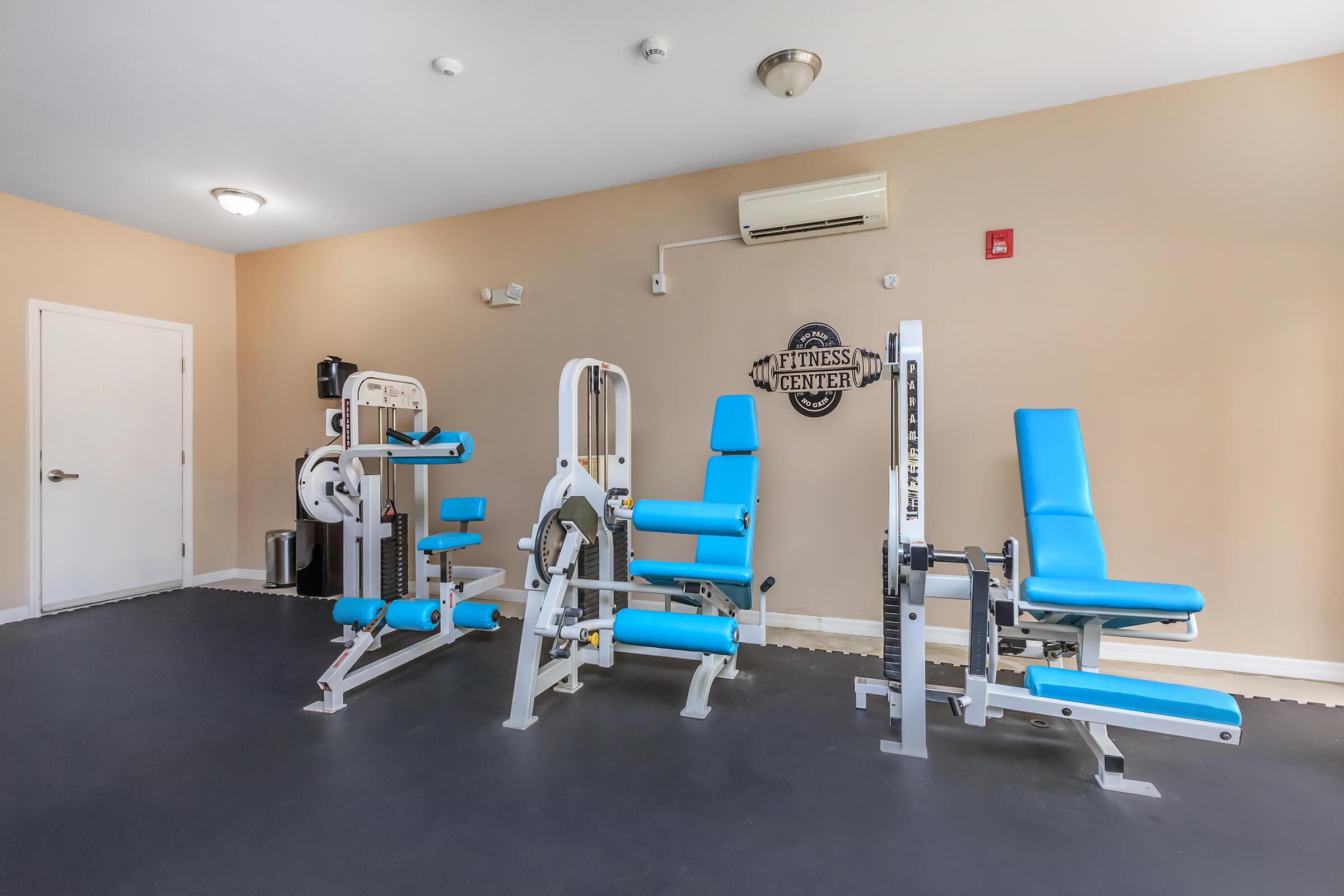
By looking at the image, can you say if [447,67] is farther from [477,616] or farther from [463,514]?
[477,616]

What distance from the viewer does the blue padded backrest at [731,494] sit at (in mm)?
3129

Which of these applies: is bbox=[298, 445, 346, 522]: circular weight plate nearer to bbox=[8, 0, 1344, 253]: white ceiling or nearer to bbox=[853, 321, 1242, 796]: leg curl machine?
bbox=[8, 0, 1344, 253]: white ceiling

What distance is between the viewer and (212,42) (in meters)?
2.65

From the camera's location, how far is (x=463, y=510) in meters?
3.88

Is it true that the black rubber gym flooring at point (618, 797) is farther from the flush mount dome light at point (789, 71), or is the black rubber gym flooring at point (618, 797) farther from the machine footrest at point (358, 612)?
the flush mount dome light at point (789, 71)

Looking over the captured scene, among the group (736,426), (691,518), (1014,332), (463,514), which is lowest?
(463,514)

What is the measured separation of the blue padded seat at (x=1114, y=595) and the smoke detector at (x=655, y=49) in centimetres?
273

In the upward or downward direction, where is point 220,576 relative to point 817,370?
downward

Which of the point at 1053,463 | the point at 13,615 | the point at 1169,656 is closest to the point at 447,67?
the point at 1053,463

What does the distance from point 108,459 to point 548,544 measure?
431 centimetres

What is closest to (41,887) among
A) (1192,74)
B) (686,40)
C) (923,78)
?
(686,40)

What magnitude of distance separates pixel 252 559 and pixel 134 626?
59.6 inches

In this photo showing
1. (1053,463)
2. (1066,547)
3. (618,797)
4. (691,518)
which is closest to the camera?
(618,797)

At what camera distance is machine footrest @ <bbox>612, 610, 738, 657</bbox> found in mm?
2350
